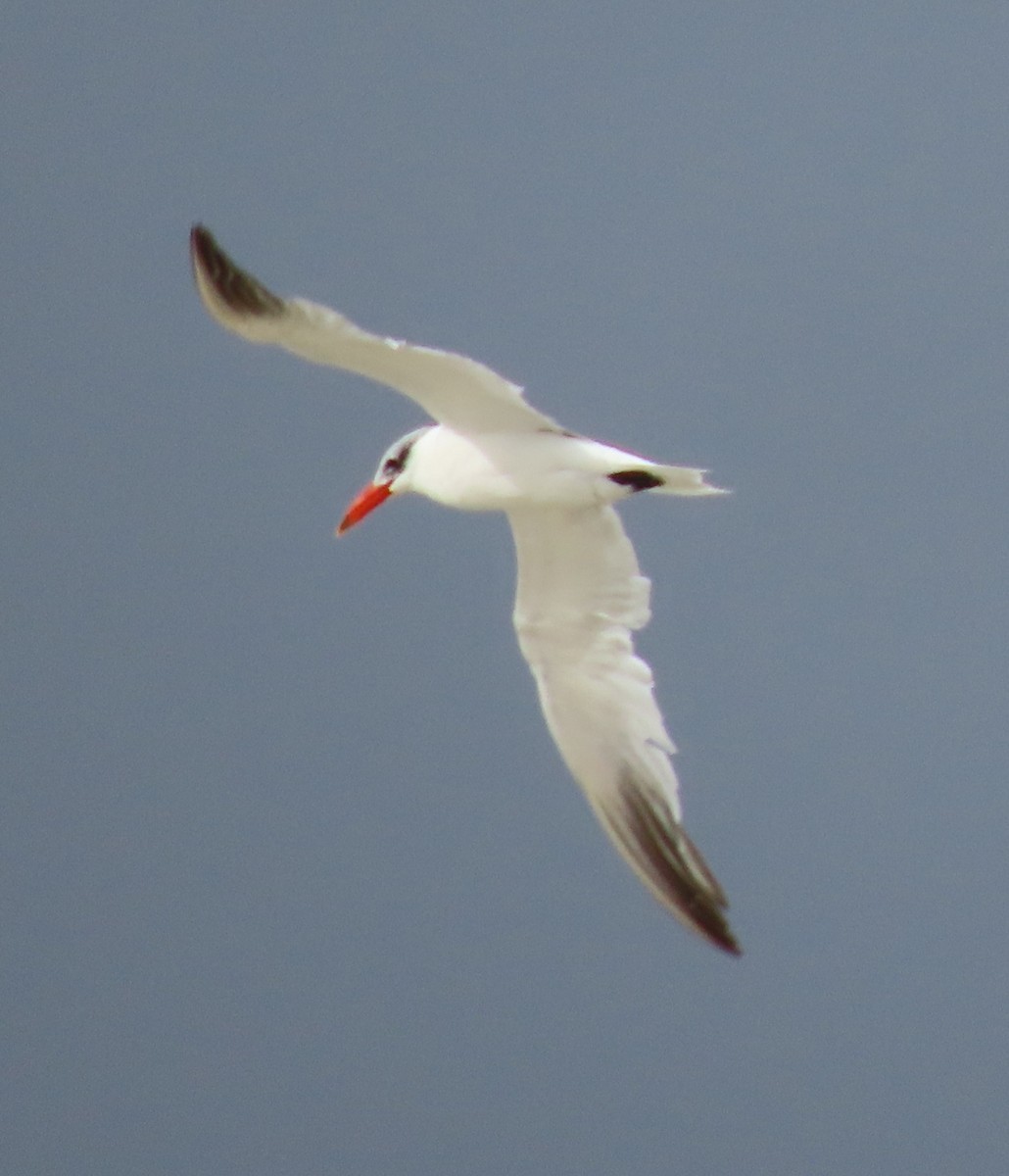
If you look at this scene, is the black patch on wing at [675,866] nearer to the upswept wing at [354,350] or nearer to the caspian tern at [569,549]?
the caspian tern at [569,549]

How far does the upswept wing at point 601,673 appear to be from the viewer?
615cm

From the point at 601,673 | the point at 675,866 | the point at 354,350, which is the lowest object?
the point at 675,866

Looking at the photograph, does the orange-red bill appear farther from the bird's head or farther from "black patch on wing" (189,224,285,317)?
"black patch on wing" (189,224,285,317)

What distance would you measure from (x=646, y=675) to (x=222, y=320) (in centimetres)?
155

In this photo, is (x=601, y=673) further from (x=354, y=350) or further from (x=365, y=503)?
(x=354, y=350)

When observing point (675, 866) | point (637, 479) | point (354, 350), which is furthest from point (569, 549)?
point (354, 350)

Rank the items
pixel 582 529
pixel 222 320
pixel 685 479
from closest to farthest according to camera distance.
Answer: pixel 222 320 → pixel 685 479 → pixel 582 529

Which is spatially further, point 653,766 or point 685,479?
point 653,766

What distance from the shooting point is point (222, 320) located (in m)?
5.31

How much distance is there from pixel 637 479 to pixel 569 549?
48 cm

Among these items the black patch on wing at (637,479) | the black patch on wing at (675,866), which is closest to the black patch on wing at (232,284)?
the black patch on wing at (637,479)

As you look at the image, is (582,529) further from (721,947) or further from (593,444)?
(721,947)

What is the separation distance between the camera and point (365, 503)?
626cm

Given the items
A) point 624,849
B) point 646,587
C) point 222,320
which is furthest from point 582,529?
point 222,320
